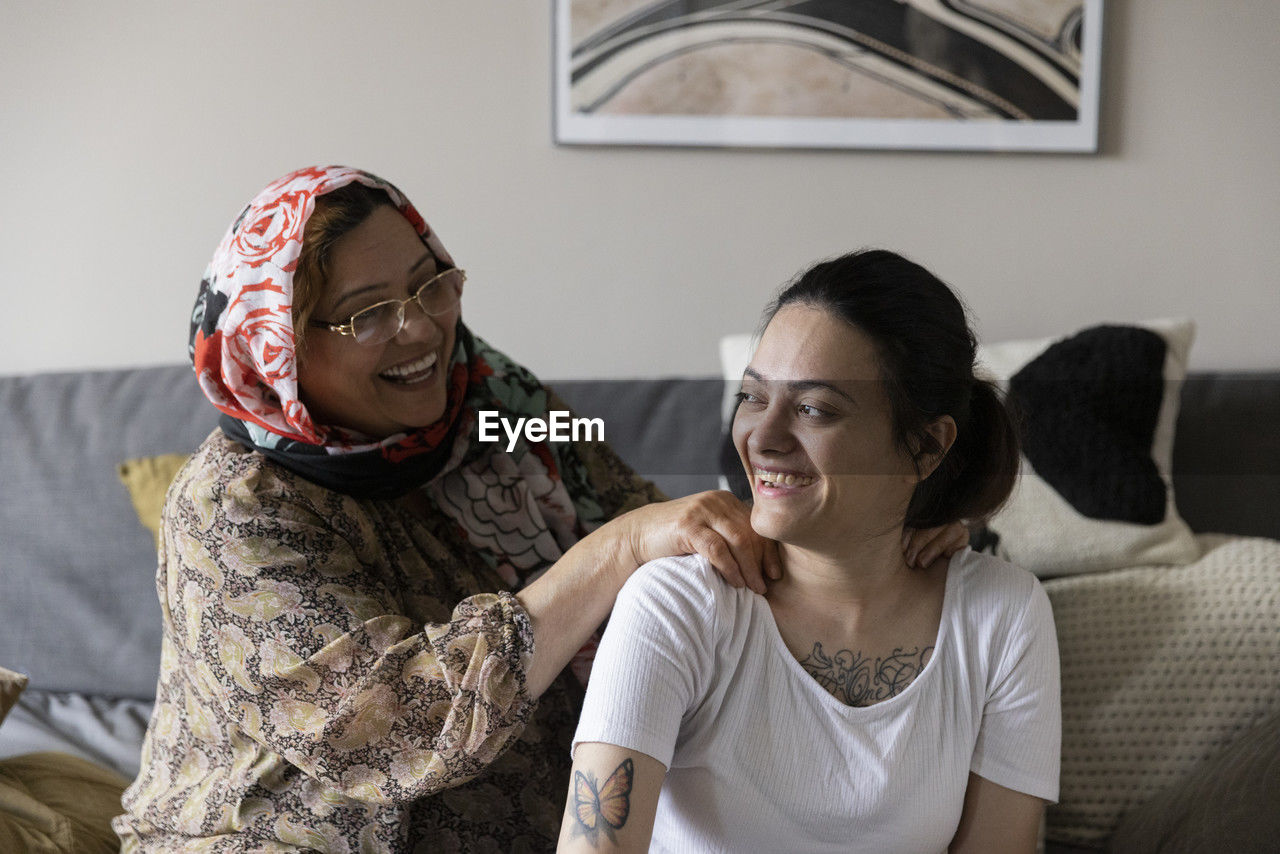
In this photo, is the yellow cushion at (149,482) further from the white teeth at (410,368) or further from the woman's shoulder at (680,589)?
the woman's shoulder at (680,589)

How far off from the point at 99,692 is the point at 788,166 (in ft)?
5.32

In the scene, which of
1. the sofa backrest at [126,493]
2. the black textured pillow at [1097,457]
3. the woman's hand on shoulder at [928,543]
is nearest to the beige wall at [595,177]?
the sofa backrest at [126,493]

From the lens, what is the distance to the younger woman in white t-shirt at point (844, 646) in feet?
3.25

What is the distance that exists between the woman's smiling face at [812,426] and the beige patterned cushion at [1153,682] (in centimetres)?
64

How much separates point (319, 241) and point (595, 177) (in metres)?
0.96

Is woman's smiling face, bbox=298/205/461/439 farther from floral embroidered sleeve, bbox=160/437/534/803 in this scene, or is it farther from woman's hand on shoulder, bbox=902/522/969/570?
woman's hand on shoulder, bbox=902/522/969/570

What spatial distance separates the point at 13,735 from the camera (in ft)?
5.57

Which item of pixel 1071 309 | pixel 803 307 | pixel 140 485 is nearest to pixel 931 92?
pixel 1071 309

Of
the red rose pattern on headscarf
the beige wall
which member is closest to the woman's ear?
the red rose pattern on headscarf

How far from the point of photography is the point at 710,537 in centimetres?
106

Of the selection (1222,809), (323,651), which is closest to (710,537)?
(323,651)

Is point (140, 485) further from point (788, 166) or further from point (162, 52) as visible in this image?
point (788, 166)

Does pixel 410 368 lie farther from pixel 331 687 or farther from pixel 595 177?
pixel 595 177

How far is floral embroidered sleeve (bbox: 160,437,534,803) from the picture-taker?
1070mm
